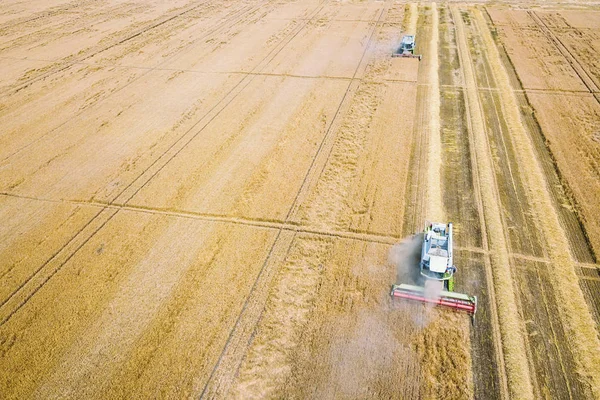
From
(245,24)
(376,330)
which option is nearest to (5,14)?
(245,24)

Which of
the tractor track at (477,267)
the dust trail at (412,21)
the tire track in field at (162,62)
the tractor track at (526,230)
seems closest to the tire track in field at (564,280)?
the tractor track at (526,230)

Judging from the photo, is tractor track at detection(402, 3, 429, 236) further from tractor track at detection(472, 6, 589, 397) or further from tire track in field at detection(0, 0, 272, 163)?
tire track in field at detection(0, 0, 272, 163)

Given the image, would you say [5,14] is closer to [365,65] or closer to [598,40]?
[365,65]

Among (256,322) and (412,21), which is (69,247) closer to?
(256,322)

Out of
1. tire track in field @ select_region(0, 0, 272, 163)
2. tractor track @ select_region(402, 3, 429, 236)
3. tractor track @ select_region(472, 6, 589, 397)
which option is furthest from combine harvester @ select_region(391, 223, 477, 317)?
tire track in field @ select_region(0, 0, 272, 163)

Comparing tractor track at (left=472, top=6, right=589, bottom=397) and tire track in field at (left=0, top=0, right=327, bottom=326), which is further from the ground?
tire track in field at (left=0, top=0, right=327, bottom=326)

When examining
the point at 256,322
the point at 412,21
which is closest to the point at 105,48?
the point at 412,21
